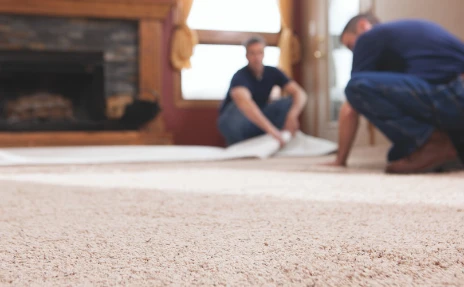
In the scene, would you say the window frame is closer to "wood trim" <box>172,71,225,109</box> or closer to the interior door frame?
"wood trim" <box>172,71,225,109</box>

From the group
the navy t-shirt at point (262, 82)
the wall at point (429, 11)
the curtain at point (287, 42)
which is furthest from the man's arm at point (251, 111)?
the curtain at point (287, 42)

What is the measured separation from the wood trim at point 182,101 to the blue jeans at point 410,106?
104 inches

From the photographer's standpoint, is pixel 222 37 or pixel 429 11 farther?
pixel 222 37

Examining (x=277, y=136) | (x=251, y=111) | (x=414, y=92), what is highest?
(x=414, y=92)

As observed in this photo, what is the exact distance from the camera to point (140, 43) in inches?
158

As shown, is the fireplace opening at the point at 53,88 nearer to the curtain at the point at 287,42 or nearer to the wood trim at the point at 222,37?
the wood trim at the point at 222,37

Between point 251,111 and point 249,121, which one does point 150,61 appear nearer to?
point 249,121

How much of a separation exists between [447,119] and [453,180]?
35cm

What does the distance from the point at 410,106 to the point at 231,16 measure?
9.51ft

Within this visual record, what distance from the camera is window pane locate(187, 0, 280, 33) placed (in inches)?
167

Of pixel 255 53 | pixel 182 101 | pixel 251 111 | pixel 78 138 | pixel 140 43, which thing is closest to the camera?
pixel 251 111

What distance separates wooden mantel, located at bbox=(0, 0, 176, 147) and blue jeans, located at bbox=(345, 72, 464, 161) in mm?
2216

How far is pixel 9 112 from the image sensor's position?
3.71 meters

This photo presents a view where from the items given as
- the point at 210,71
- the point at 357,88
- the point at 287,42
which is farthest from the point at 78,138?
the point at 357,88
